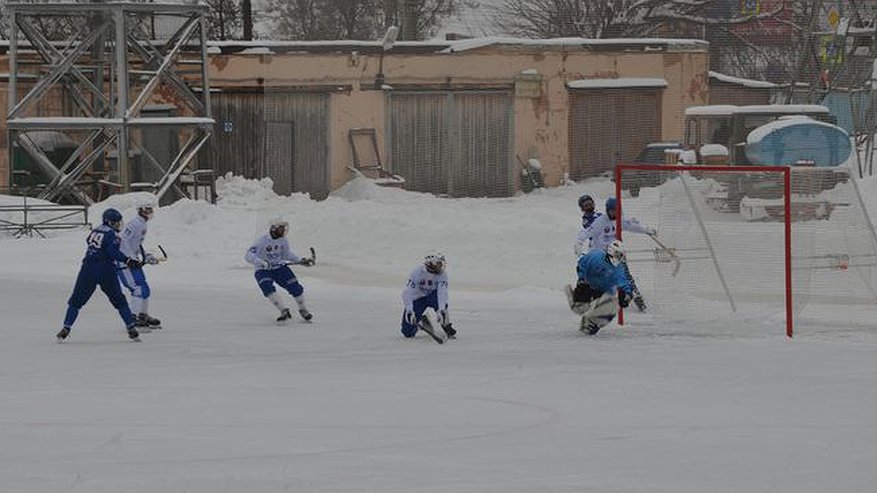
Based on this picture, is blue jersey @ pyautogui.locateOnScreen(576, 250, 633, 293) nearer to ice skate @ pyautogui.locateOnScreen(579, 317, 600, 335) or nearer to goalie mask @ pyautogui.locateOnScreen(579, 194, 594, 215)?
ice skate @ pyautogui.locateOnScreen(579, 317, 600, 335)

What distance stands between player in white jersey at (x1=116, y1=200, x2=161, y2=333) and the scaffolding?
1365 centimetres

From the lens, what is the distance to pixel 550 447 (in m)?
10.9

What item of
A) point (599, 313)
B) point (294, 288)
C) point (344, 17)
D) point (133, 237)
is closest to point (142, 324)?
point (133, 237)

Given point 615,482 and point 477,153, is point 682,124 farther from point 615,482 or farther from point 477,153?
point 615,482

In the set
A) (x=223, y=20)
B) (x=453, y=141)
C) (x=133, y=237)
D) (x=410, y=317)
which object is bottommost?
(x=410, y=317)

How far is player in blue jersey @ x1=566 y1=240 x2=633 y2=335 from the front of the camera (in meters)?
16.7

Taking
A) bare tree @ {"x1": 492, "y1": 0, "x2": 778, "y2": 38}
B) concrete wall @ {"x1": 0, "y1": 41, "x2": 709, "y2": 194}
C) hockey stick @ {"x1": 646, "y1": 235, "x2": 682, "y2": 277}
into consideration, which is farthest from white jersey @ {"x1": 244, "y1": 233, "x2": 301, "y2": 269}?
bare tree @ {"x1": 492, "y1": 0, "x2": 778, "y2": 38}

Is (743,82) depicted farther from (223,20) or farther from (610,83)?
(223,20)

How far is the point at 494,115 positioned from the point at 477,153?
117 centimetres

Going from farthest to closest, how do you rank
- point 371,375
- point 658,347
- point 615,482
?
point 658,347, point 371,375, point 615,482

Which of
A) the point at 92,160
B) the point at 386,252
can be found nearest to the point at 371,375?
the point at 386,252

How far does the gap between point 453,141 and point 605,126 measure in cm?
379

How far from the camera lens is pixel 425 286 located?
650 inches

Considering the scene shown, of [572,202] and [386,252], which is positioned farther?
[572,202]
